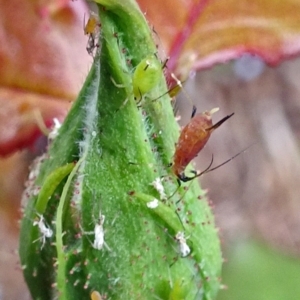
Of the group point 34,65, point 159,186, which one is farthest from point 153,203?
point 34,65

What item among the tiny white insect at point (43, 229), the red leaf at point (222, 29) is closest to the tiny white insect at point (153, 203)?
the tiny white insect at point (43, 229)

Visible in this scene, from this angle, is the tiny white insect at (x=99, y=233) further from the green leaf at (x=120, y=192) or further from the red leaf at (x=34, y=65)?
the red leaf at (x=34, y=65)

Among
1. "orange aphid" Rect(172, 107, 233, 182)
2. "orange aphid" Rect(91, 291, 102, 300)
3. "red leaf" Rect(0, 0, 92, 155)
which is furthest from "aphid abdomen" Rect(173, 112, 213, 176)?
"red leaf" Rect(0, 0, 92, 155)

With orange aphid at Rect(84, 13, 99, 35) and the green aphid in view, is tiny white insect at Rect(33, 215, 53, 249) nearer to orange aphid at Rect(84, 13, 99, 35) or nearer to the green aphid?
the green aphid

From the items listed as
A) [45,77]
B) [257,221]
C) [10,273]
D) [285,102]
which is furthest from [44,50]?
[285,102]

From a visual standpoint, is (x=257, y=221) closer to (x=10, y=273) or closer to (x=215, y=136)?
(x=215, y=136)

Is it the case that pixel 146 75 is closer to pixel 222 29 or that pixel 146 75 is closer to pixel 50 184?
pixel 50 184
